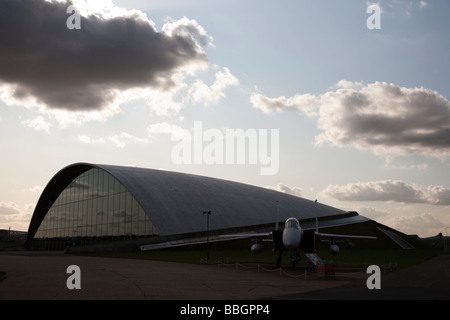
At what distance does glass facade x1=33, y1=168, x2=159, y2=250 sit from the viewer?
64188mm

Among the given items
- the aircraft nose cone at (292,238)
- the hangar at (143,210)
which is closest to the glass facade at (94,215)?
the hangar at (143,210)

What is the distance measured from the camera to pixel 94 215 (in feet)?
231

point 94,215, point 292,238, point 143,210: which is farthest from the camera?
point 94,215

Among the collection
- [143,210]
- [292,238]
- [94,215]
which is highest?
[143,210]

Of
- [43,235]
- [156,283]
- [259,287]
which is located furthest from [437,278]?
[43,235]

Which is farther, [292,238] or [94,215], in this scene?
[94,215]

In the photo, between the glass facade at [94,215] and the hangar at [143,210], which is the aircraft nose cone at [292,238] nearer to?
the hangar at [143,210]

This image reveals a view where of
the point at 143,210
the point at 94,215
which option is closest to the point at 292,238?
the point at 143,210

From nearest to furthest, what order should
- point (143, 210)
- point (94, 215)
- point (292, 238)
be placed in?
point (292, 238)
point (143, 210)
point (94, 215)

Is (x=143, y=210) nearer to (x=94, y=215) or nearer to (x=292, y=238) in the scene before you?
(x=94, y=215)

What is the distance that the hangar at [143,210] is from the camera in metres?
63.2

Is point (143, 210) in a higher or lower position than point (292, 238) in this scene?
higher

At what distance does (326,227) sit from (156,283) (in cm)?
5759

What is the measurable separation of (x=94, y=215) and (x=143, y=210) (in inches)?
470
